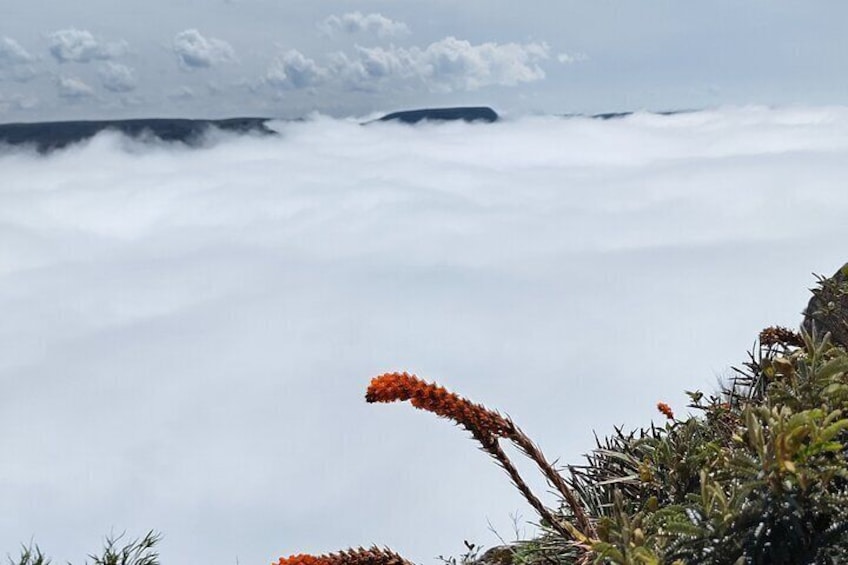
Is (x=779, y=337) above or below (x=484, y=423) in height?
above

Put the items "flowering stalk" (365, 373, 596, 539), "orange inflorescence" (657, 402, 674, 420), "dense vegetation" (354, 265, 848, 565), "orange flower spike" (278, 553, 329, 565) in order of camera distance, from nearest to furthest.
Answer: "dense vegetation" (354, 265, 848, 565), "orange flower spike" (278, 553, 329, 565), "flowering stalk" (365, 373, 596, 539), "orange inflorescence" (657, 402, 674, 420)

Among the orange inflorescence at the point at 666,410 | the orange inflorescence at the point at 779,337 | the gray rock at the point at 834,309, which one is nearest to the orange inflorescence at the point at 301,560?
the orange inflorescence at the point at 666,410

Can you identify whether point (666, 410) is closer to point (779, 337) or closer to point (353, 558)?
point (779, 337)

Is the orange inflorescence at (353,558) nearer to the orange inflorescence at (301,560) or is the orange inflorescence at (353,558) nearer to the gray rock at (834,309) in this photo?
the orange inflorescence at (301,560)

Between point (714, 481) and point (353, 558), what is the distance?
149 centimetres

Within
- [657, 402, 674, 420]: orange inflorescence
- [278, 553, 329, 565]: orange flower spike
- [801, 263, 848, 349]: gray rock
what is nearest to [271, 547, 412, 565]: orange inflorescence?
[278, 553, 329, 565]: orange flower spike

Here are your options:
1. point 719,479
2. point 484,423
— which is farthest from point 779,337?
point 484,423

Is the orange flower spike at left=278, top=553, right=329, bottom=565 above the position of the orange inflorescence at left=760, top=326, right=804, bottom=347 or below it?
below

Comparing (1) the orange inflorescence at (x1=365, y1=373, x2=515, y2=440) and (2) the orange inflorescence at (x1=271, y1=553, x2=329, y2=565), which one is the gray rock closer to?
(1) the orange inflorescence at (x1=365, y1=373, x2=515, y2=440)

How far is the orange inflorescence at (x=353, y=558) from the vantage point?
9.93 ft

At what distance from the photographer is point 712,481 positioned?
304 centimetres

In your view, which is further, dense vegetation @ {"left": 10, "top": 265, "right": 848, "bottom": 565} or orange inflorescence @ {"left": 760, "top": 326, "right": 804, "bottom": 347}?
orange inflorescence @ {"left": 760, "top": 326, "right": 804, "bottom": 347}

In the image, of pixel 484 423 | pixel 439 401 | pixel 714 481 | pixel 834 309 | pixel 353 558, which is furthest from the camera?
pixel 834 309

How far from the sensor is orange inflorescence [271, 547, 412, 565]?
119 inches
